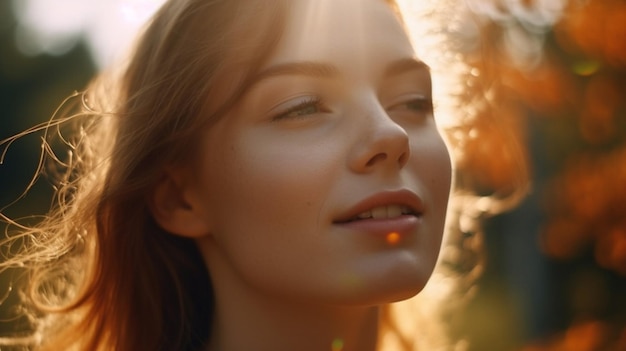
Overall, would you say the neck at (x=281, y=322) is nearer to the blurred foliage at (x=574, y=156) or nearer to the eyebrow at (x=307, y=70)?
the eyebrow at (x=307, y=70)

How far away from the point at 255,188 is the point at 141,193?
337 millimetres

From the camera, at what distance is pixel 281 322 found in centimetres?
206

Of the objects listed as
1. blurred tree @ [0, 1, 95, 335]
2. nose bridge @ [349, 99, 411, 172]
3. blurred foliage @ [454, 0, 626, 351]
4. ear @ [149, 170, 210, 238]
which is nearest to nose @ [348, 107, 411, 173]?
nose bridge @ [349, 99, 411, 172]

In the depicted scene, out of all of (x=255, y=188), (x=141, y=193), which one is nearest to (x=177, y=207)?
(x=141, y=193)

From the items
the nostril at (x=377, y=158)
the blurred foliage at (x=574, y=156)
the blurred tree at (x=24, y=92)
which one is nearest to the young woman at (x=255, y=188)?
the nostril at (x=377, y=158)

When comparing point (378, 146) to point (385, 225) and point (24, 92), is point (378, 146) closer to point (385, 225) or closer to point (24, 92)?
point (385, 225)

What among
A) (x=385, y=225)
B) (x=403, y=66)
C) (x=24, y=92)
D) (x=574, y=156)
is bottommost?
(x=385, y=225)

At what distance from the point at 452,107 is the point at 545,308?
5.12 metres

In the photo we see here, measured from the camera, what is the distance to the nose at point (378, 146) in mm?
1848

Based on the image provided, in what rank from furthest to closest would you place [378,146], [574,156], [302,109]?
1. [574,156]
2. [302,109]
3. [378,146]

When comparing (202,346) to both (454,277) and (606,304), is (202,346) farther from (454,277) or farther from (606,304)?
(606,304)

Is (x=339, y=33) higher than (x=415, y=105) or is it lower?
higher

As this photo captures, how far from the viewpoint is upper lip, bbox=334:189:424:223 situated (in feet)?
6.04

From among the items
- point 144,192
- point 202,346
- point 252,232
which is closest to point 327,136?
point 252,232
